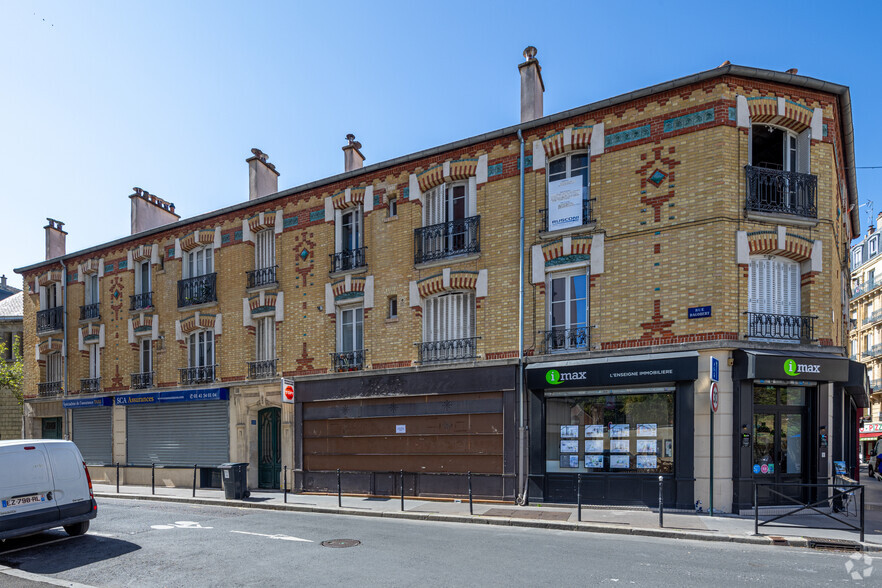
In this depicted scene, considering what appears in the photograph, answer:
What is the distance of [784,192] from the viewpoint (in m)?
13.2

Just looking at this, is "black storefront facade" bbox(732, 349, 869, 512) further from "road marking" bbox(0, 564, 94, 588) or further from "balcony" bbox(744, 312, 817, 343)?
"road marking" bbox(0, 564, 94, 588)

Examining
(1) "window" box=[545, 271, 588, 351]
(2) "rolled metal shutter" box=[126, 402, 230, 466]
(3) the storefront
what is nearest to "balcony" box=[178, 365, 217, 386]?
(2) "rolled metal shutter" box=[126, 402, 230, 466]

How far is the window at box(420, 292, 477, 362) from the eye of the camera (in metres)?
15.8

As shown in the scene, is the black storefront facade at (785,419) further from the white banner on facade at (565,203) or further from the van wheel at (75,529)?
the van wheel at (75,529)

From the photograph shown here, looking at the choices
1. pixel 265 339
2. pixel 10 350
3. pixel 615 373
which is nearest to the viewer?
pixel 615 373

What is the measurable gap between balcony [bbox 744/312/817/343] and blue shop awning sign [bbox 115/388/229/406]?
1498cm

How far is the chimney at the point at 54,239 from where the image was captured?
26.9 metres

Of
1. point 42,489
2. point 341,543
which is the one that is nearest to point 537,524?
point 341,543

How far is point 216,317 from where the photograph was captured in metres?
20.2

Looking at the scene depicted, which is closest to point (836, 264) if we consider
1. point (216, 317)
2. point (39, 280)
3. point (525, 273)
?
point (525, 273)

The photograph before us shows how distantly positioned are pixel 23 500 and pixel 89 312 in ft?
53.2

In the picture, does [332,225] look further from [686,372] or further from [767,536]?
[767,536]

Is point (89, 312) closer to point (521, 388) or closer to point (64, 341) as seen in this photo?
point (64, 341)

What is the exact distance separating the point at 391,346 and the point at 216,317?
686 cm
